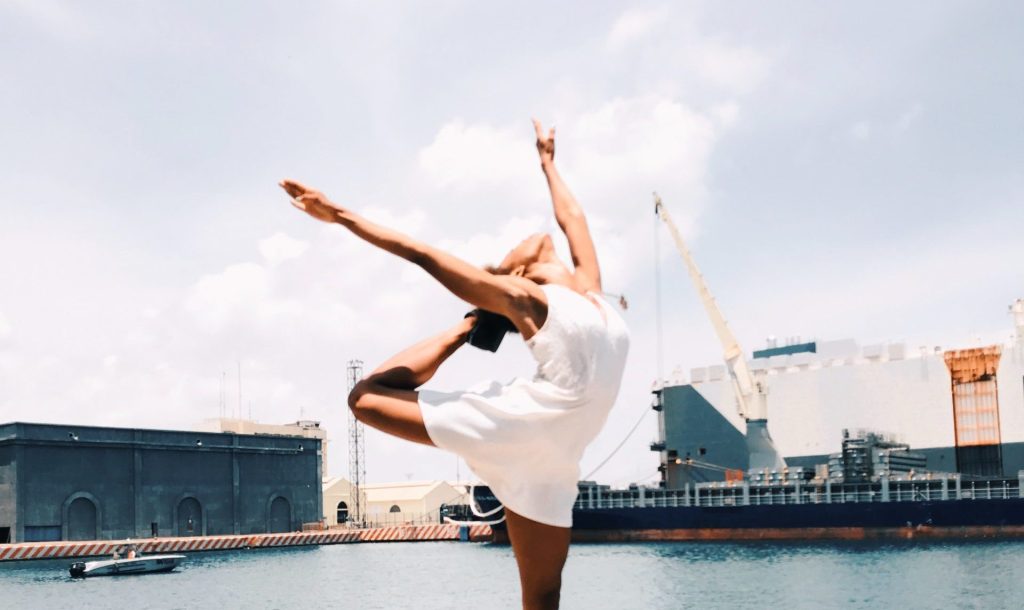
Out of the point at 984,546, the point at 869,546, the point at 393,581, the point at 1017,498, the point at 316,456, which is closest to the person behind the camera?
the point at 393,581

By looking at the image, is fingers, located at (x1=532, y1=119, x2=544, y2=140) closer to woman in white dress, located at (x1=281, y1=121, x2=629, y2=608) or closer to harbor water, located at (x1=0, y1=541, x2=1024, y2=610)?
woman in white dress, located at (x1=281, y1=121, x2=629, y2=608)

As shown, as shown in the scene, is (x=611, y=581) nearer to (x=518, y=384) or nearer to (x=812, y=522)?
(x=812, y=522)

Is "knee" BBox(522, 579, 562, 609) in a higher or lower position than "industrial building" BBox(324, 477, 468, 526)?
higher

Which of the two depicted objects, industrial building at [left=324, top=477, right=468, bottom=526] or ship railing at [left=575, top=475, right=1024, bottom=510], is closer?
ship railing at [left=575, top=475, right=1024, bottom=510]

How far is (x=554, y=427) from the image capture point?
4.38 meters

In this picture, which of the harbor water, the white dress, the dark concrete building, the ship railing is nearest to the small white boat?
the harbor water

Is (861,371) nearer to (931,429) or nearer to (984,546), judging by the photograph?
(931,429)

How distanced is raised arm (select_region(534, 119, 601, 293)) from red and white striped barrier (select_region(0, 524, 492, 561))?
229 ft

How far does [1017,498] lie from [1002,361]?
10.4 meters

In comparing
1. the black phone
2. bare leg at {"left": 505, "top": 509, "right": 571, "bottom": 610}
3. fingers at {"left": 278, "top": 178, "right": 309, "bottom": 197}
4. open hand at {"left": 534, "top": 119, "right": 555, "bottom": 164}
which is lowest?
bare leg at {"left": 505, "top": 509, "right": 571, "bottom": 610}

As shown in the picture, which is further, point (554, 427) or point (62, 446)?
point (62, 446)

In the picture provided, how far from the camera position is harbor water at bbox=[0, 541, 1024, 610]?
35.3 m

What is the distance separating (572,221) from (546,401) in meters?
1.06

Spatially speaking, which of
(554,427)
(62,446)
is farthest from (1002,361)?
(554,427)
